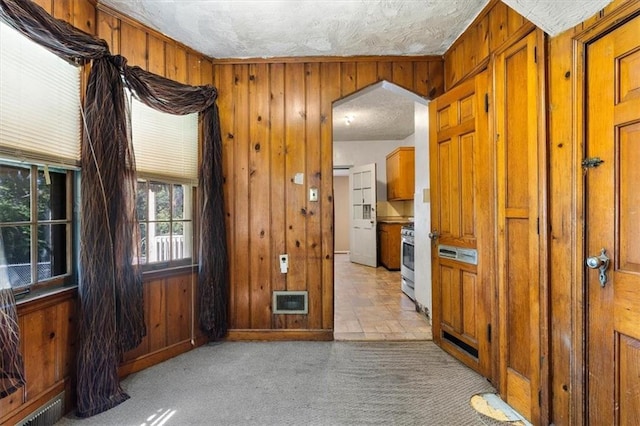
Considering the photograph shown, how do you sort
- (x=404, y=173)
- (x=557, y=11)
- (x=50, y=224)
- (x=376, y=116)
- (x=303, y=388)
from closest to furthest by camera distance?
1. (x=557, y=11)
2. (x=50, y=224)
3. (x=303, y=388)
4. (x=376, y=116)
5. (x=404, y=173)

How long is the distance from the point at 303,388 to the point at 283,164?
1.84 metres

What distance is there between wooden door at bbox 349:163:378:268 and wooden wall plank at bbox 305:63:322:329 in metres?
3.77

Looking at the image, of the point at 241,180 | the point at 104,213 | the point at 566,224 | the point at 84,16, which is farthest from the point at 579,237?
the point at 84,16

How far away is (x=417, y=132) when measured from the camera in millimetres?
3580

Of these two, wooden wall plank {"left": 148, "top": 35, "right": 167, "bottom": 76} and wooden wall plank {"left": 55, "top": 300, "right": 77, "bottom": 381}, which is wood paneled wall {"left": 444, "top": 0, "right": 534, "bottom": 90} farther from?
wooden wall plank {"left": 55, "top": 300, "right": 77, "bottom": 381}

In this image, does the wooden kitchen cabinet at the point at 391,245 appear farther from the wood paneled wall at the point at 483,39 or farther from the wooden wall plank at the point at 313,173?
the wood paneled wall at the point at 483,39

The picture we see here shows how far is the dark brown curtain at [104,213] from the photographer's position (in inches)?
69.6

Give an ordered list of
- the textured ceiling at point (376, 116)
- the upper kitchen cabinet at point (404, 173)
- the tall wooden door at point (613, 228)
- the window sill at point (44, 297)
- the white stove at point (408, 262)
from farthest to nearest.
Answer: the upper kitchen cabinet at point (404, 173), the textured ceiling at point (376, 116), the white stove at point (408, 262), the window sill at point (44, 297), the tall wooden door at point (613, 228)

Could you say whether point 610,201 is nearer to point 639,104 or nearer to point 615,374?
point 639,104

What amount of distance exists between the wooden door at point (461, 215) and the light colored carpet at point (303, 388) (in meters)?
0.21

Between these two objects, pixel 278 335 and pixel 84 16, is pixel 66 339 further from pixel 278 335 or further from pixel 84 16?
pixel 84 16

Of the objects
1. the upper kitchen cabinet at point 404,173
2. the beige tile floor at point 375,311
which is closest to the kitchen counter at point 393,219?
the upper kitchen cabinet at point 404,173

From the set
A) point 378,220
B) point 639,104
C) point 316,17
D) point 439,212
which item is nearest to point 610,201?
point 639,104

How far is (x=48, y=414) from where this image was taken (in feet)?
5.46
